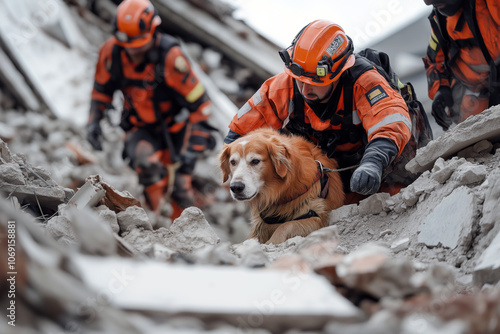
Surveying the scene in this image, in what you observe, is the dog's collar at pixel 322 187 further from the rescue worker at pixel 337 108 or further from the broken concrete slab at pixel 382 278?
the broken concrete slab at pixel 382 278

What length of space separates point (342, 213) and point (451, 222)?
118cm

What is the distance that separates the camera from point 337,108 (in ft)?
14.6

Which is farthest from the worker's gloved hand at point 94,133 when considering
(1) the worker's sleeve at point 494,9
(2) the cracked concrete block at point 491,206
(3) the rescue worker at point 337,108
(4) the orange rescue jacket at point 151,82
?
(2) the cracked concrete block at point 491,206

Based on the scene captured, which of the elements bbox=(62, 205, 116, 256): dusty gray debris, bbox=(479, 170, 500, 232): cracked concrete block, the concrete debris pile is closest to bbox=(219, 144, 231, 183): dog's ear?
the concrete debris pile

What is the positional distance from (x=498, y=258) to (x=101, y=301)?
1.66 m

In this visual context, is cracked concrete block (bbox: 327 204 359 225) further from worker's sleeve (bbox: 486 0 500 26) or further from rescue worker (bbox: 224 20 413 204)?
worker's sleeve (bbox: 486 0 500 26)

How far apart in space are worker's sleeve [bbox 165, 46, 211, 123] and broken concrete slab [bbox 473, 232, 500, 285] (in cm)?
541

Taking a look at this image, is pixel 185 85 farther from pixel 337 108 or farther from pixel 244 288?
pixel 244 288

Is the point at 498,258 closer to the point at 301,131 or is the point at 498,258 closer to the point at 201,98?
the point at 301,131

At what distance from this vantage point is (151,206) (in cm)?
809

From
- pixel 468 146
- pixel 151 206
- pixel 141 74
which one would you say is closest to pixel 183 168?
pixel 151 206

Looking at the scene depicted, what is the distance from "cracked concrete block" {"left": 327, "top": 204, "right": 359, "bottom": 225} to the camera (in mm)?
4320

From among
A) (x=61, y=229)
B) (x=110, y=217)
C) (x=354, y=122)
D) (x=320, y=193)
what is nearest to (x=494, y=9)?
(x=354, y=122)

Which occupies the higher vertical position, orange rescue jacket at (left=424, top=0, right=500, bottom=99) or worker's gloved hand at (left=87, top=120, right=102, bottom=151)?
orange rescue jacket at (left=424, top=0, right=500, bottom=99)
